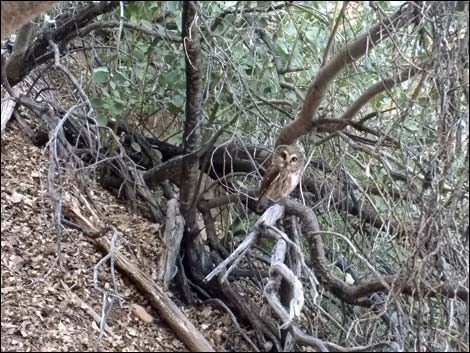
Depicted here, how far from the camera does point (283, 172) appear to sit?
2424mm

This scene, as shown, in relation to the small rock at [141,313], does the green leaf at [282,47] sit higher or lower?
higher

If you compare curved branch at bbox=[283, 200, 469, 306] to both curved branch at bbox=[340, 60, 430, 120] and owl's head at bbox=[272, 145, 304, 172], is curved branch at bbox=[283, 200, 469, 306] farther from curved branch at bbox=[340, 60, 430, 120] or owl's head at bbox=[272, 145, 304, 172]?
curved branch at bbox=[340, 60, 430, 120]

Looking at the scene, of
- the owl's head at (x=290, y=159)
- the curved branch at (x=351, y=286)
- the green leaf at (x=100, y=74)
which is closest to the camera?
the curved branch at (x=351, y=286)

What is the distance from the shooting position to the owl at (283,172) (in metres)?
2.42

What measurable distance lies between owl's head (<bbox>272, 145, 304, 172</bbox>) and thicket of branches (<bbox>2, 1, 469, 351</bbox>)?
0.13 feet

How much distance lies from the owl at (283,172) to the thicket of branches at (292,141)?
0.05 m

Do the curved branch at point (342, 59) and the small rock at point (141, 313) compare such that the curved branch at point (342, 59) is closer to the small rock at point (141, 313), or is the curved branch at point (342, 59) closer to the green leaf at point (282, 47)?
the green leaf at point (282, 47)

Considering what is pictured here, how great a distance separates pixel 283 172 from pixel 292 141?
0.17m

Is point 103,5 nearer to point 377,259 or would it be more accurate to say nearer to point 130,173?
point 130,173

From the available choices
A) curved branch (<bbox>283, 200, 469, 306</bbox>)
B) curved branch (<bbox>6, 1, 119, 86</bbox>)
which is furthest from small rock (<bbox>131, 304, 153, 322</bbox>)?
curved branch (<bbox>6, 1, 119, 86</bbox>)

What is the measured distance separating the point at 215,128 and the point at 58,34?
79cm

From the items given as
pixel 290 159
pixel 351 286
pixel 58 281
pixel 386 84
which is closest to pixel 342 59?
pixel 386 84

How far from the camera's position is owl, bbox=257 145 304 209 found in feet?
Result: 7.93

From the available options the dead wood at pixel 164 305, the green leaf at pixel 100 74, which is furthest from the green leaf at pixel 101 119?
the dead wood at pixel 164 305
